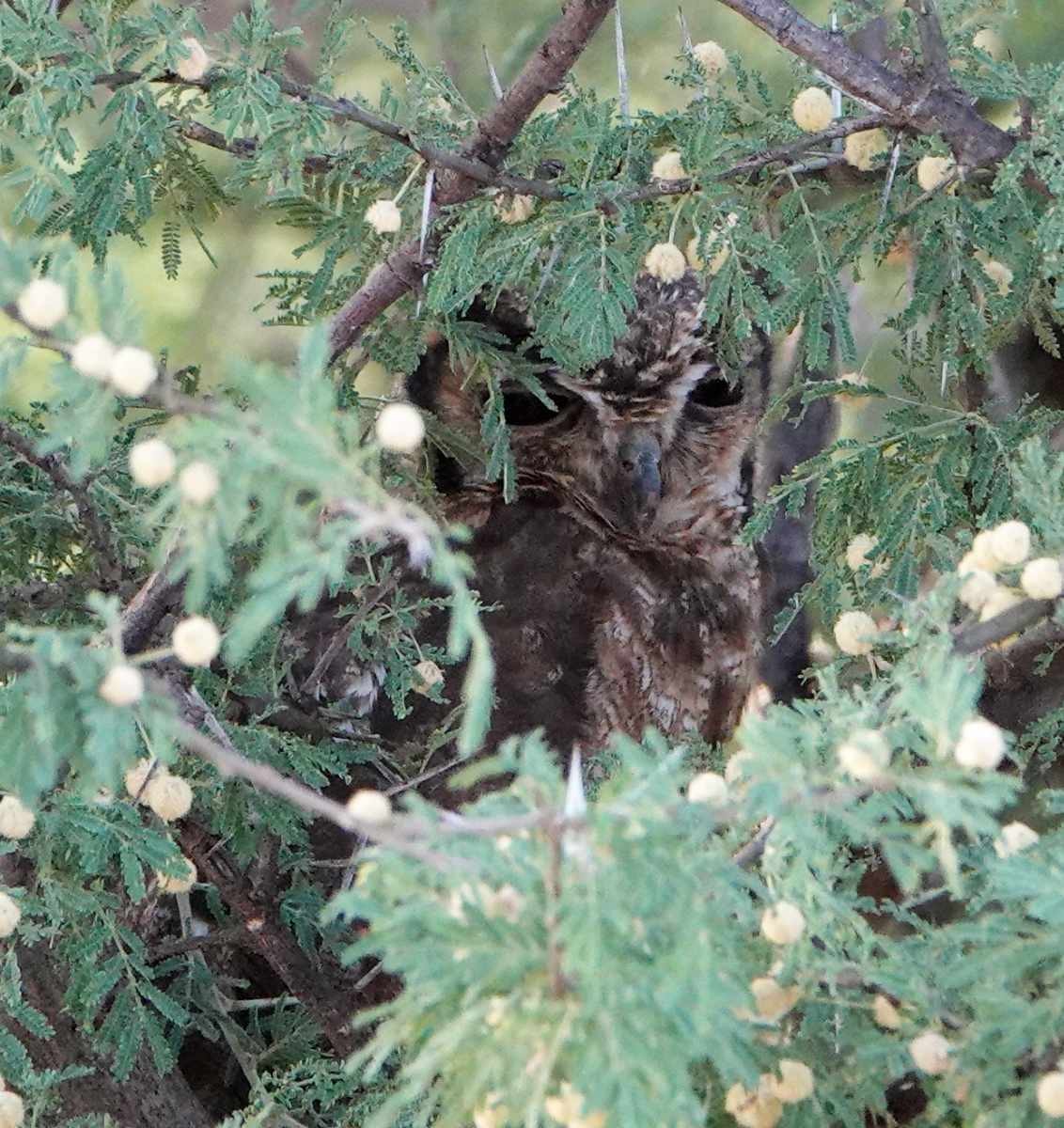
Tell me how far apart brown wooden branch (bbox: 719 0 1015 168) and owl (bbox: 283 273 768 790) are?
65 cm

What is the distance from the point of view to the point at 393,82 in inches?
117

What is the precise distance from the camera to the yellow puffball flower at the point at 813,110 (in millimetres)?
1335

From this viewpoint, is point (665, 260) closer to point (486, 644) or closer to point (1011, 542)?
point (1011, 542)

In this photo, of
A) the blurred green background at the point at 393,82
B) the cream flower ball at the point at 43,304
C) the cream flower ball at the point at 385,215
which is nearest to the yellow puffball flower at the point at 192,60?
the cream flower ball at the point at 385,215

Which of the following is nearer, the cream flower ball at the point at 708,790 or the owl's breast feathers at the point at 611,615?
the cream flower ball at the point at 708,790

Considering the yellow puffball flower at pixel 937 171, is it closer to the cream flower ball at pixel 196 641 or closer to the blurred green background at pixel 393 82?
the cream flower ball at pixel 196 641

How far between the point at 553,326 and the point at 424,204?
167 millimetres

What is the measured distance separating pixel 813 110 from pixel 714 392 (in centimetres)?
99

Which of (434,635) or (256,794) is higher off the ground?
(256,794)

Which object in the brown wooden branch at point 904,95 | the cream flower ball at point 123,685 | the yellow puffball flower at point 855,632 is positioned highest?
the brown wooden branch at point 904,95

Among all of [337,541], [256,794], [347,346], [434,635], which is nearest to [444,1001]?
[337,541]

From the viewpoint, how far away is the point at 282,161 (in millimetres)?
1302

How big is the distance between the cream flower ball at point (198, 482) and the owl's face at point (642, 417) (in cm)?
144

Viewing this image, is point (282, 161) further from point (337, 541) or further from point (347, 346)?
point (337, 541)
